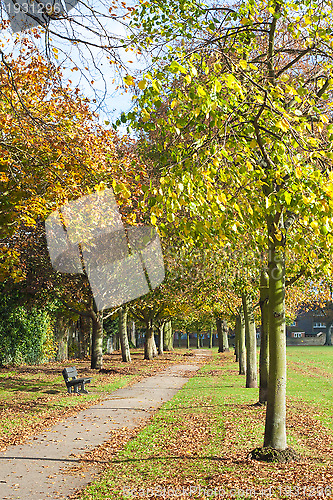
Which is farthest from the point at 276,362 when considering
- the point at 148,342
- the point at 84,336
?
the point at 84,336

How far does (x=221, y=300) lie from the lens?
2039 cm

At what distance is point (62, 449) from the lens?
7.95 metres

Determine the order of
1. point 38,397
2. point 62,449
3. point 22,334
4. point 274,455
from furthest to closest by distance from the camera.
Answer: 1. point 22,334
2. point 38,397
3. point 62,449
4. point 274,455

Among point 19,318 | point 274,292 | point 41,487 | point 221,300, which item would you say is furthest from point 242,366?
point 41,487

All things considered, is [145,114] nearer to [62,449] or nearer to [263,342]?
[62,449]

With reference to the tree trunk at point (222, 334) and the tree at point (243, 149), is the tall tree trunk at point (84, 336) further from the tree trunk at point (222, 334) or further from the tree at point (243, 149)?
the tree at point (243, 149)

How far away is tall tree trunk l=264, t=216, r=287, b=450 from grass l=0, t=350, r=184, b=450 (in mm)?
4607

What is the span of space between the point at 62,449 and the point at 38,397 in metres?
6.76

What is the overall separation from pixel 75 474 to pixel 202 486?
6.13ft

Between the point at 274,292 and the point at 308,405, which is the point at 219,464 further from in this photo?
the point at 308,405

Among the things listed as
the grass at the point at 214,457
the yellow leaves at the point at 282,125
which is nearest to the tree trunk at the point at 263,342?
the grass at the point at 214,457

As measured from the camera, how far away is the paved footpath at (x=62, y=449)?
5975 mm

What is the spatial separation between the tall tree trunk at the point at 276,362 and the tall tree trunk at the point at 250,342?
892cm

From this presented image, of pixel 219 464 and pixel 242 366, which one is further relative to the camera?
pixel 242 366
